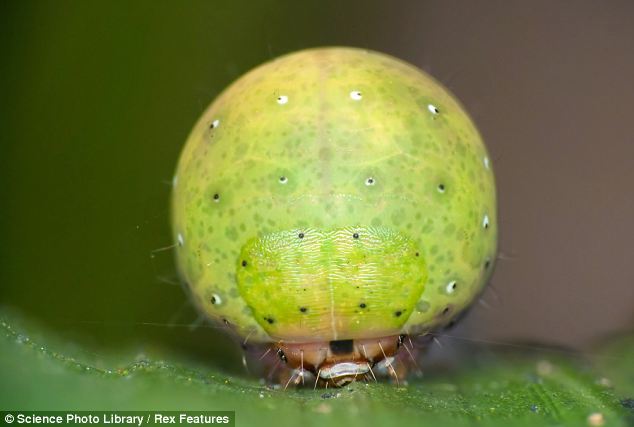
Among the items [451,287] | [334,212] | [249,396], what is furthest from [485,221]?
[249,396]

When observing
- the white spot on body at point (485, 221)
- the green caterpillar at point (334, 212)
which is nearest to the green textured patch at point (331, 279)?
the green caterpillar at point (334, 212)

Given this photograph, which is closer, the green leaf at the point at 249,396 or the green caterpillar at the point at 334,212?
the green leaf at the point at 249,396

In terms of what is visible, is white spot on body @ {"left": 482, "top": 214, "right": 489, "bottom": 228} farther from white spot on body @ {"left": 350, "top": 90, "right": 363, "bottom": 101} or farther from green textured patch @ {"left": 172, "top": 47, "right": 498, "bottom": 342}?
white spot on body @ {"left": 350, "top": 90, "right": 363, "bottom": 101}

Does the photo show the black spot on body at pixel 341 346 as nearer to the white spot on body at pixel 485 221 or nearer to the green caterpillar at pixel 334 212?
the green caterpillar at pixel 334 212

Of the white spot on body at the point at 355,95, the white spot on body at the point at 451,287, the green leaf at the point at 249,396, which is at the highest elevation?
the white spot on body at the point at 355,95

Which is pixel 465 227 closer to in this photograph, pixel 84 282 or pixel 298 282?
pixel 298 282

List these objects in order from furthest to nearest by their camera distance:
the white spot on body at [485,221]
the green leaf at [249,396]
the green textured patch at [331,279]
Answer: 1. the white spot on body at [485,221]
2. the green textured patch at [331,279]
3. the green leaf at [249,396]

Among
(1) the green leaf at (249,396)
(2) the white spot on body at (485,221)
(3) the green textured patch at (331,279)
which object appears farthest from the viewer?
(2) the white spot on body at (485,221)

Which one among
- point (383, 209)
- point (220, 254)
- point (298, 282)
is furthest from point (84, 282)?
point (383, 209)

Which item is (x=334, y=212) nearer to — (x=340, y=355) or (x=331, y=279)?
(x=331, y=279)
